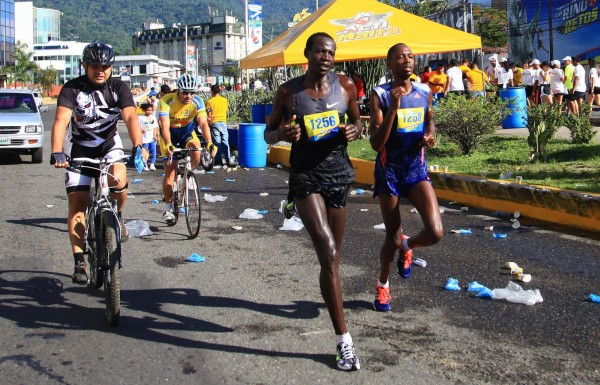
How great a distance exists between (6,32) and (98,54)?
337 ft

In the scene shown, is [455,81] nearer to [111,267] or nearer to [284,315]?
[284,315]

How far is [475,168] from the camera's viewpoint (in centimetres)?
1203

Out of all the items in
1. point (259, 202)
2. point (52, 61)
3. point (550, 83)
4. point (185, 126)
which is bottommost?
point (259, 202)

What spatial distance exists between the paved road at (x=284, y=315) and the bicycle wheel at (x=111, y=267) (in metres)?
0.15

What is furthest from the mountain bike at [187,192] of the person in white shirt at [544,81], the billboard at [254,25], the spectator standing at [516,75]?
the billboard at [254,25]

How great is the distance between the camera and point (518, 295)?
583cm

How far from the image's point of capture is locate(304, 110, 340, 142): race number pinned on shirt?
4805mm

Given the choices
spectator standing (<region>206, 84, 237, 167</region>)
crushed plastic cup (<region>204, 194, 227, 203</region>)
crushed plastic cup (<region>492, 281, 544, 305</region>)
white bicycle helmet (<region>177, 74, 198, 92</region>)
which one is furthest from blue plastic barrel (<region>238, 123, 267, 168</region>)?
crushed plastic cup (<region>492, 281, 544, 305</region>)

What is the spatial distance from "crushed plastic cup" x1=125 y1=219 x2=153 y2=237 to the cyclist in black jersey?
2.49m

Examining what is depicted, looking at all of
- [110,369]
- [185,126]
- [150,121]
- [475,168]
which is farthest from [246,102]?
[110,369]

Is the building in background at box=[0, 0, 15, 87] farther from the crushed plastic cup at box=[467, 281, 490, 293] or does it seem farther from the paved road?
the crushed plastic cup at box=[467, 281, 490, 293]

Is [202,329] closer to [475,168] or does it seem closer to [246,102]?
[475,168]

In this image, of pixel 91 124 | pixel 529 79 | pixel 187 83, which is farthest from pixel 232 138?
pixel 91 124

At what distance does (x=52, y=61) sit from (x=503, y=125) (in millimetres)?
148972
